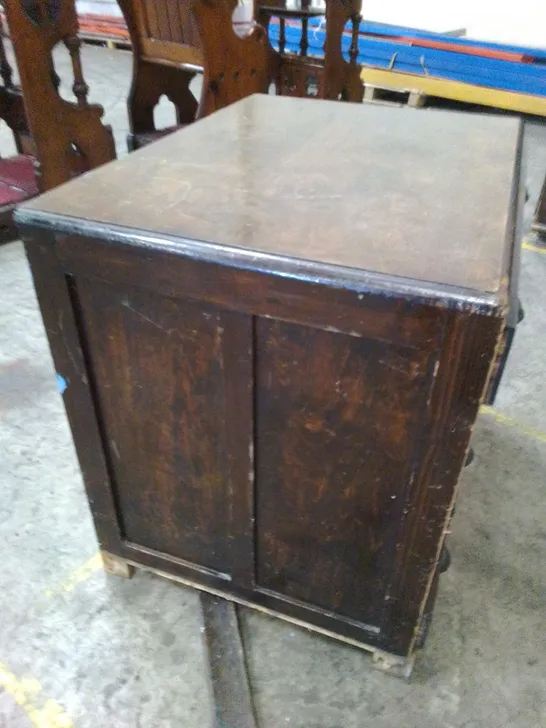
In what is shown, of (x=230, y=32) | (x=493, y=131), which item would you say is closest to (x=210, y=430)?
(x=493, y=131)

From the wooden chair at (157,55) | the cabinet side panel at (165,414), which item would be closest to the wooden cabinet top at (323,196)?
the cabinet side panel at (165,414)

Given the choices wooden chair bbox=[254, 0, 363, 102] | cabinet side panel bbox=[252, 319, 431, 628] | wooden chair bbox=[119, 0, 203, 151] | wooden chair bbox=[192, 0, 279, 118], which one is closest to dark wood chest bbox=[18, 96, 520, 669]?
cabinet side panel bbox=[252, 319, 431, 628]

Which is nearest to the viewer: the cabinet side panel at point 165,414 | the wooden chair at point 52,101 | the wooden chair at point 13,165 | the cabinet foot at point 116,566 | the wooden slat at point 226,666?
the cabinet side panel at point 165,414

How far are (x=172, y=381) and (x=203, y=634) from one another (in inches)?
21.4

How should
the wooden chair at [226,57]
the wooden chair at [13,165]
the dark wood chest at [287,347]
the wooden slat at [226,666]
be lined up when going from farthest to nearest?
the wooden chair at [13,165], the wooden chair at [226,57], the wooden slat at [226,666], the dark wood chest at [287,347]

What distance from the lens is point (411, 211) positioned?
841 millimetres

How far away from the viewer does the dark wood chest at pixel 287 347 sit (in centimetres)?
71

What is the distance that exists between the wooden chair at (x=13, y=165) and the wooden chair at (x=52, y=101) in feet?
0.61

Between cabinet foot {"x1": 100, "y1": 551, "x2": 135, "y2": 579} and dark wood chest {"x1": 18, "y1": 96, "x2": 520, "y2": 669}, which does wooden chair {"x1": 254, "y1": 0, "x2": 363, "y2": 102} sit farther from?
cabinet foot {"x1": 100, "y1": 551, "x2": 135, "y2": 579}

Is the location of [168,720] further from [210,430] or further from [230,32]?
[230,32]

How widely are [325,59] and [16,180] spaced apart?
1.51m

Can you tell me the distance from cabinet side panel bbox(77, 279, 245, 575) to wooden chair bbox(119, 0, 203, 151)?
184 centimetres

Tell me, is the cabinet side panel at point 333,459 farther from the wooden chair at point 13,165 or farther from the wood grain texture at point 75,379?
the wooden chair at point 13,165

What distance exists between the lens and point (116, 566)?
1225mm
